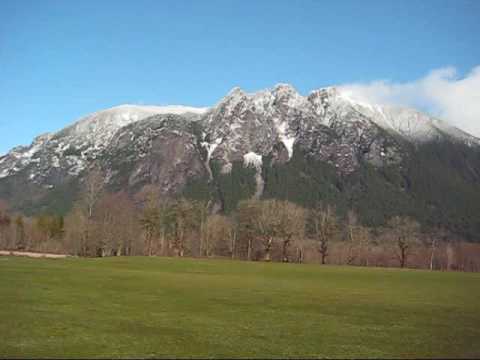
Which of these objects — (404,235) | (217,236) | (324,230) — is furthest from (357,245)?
(217,236)

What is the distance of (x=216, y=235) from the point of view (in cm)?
12800

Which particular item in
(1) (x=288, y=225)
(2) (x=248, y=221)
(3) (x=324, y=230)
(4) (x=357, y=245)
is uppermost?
(2) (x=248, y=221)

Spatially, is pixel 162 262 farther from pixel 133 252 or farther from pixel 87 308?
pixel 87 308

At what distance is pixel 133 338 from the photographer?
2178 centimetres

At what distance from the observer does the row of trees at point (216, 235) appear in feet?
377

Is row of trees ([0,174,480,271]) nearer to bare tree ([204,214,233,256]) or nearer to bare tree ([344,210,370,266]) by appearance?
bare tree ([344,210,370,266])

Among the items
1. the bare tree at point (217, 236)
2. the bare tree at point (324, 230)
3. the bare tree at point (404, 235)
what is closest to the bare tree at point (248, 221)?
the bare tree at point (217, 236)

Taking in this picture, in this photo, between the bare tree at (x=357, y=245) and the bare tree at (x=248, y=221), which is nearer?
the bare tree at (x=248, y=221)

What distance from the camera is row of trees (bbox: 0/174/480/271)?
11481cm

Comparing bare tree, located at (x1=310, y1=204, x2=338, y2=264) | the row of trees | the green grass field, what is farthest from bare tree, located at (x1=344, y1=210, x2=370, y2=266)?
the green grass field

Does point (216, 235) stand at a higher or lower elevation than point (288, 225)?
lower

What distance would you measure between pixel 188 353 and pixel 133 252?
119756 mm

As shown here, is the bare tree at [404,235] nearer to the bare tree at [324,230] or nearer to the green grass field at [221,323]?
the bare tree at [324,230]

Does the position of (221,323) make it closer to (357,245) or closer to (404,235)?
(404,235)
